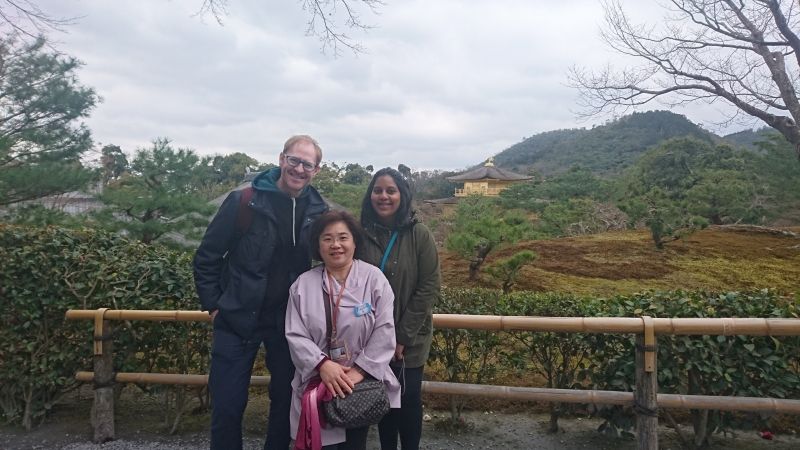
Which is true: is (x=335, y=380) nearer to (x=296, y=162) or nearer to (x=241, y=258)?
(x=241, y=258)

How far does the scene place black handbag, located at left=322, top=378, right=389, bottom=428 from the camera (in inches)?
64.4

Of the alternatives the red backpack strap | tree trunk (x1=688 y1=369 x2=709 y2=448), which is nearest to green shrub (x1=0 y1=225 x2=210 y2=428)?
the red backpack strap

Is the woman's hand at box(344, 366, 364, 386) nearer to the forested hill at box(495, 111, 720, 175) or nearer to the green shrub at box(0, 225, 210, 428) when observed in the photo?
the green shrub at box(0, 225, 210, 428)

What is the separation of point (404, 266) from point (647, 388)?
1.23 metres

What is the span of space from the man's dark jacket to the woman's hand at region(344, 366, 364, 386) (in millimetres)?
467

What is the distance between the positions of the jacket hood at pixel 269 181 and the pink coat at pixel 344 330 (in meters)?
0.39

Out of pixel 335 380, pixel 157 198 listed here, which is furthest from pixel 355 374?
pixel 157 198

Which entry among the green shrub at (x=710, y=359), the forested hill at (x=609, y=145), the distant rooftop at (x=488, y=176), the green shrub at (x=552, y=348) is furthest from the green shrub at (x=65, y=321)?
the forested hill at (x=609, y=145)

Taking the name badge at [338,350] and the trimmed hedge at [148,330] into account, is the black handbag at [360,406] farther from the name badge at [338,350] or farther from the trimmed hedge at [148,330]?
the trimmed hedge at [148,330]

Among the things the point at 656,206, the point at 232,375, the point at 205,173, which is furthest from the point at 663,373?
the point at 656,206

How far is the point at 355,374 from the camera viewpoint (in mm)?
1679

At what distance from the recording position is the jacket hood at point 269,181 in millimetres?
1921

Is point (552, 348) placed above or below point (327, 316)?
below

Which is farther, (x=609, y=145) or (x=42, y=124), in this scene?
(x=609, y=145)
